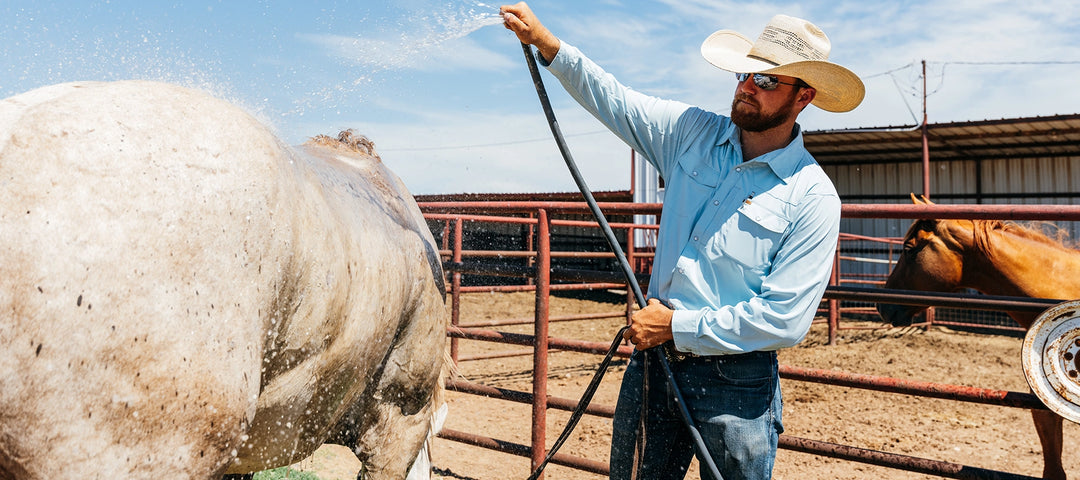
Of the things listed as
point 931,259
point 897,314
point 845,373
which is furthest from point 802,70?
point 897,314

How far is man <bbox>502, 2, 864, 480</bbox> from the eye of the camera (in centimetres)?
187

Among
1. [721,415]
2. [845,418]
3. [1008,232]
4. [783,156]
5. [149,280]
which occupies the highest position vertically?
[783,156]

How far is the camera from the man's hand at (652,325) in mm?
1920

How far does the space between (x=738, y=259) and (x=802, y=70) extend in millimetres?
518

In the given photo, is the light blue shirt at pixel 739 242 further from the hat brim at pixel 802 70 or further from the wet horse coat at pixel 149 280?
the wet horse coat at pixel 149 280

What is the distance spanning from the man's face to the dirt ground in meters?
2.56

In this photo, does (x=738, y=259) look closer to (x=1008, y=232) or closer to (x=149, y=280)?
(x=149, y=280)

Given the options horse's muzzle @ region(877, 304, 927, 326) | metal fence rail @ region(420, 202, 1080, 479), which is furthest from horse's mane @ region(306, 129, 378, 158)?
horse's muzzle @ region(877, 304, 927, 326)

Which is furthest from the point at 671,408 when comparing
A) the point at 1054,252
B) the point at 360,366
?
the point at 1054,252

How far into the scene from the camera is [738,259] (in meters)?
1.90

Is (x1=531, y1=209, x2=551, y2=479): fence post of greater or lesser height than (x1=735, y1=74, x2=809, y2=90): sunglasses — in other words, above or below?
below

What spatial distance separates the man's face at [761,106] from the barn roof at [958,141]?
1253cm

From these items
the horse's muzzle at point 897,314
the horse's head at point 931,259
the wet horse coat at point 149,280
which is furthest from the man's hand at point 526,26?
the horse's muzzle at point 897,314

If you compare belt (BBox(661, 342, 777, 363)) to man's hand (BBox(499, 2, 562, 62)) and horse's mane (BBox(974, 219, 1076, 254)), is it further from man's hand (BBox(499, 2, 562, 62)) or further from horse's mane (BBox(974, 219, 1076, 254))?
horse's mane (BBox(974, 219, 1076, 254))
